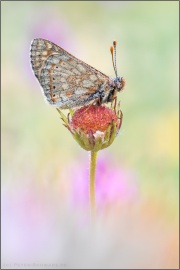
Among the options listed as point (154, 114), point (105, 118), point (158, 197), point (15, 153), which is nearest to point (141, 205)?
point (158, 197)

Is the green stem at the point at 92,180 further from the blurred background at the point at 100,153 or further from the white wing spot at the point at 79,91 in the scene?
the white wing spot at the point at 79,91

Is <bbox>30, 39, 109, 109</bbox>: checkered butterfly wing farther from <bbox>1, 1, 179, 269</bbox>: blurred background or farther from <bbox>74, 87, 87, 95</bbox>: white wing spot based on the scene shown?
<bbox>1, 1, 179, 269</bbox>: blurred background

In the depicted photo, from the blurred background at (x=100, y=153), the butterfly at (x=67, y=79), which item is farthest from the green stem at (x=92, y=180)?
the butterfly at (x=67, y=79)

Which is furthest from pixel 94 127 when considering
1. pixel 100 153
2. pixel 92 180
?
pixel 100 153

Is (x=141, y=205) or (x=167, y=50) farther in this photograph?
(x=167, y=50)

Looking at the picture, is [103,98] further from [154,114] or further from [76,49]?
[76,49]

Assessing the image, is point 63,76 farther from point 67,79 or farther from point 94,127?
point 94,127
